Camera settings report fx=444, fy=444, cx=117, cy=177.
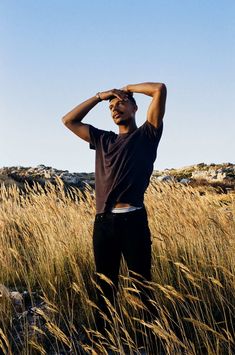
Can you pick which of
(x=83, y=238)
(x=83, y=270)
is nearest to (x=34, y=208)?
(x=83, y=238)

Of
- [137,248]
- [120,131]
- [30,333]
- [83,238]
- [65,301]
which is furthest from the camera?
[83,238]

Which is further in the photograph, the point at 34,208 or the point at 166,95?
the point at 34,208

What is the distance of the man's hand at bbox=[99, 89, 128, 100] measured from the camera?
3.39 meters

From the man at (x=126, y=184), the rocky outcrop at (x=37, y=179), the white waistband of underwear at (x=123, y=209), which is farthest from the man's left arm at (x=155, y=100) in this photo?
the rocky outcrop at (x=37, y=179)

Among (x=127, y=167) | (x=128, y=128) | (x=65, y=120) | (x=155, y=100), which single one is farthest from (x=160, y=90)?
(x=65, y=120)

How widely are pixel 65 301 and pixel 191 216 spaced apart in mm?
1858

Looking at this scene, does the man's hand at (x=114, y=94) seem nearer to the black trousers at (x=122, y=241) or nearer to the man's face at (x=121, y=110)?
the man's face at (x=121, y=110)

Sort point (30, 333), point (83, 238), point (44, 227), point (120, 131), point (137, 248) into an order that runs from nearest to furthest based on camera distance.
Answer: point (137, 248)
point (120, 131)
point (30, 333)
point (83, 238)
point (44, 227)

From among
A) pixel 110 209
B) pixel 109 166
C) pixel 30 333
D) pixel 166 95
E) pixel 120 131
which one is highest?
pixel 166 95

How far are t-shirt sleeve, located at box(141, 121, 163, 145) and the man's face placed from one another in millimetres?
163

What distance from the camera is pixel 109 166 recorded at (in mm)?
3344

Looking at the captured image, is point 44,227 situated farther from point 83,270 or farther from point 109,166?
point 109,166

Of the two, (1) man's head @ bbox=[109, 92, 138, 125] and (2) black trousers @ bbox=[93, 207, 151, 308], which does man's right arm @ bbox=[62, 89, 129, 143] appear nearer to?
(1) man's head @ bbox=[109, 92, 138, 125]

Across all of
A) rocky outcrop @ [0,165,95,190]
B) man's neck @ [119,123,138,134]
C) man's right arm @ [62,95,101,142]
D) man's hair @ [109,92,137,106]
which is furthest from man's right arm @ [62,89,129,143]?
rocky outcrop @ [0,165,95,190]
